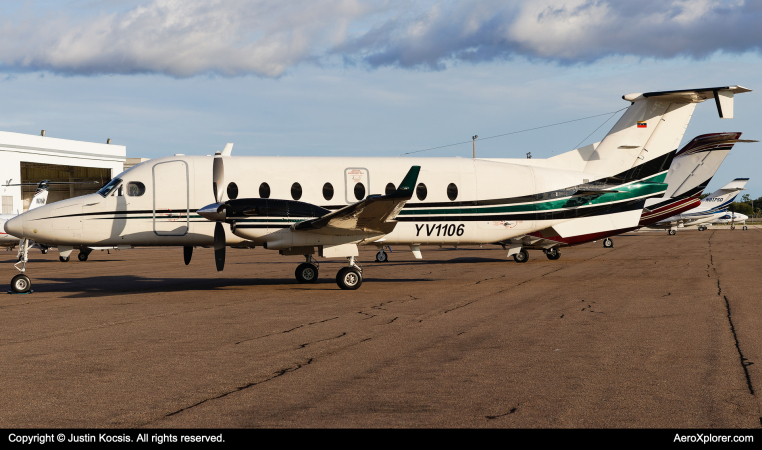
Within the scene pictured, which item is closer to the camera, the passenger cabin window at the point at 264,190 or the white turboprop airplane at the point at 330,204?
the white turboprop airplane at the point at 330,204

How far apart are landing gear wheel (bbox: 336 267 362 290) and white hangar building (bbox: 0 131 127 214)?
42328 millimetres

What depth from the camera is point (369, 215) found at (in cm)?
1588

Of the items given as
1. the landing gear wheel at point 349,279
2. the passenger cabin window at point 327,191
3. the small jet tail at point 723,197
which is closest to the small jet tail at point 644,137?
the passenger cabin window at point 327,191

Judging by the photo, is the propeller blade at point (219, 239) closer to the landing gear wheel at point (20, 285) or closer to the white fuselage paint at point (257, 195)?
the white fuselage paint at point (257, 195)

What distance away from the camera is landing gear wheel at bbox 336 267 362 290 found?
54.5 feet

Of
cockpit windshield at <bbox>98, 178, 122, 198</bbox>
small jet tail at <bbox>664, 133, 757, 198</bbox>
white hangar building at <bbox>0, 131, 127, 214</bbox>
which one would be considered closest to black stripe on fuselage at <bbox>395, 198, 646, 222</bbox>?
Answer: cockpit windshield at <bbox>98, 178, 122, 198</bbox>

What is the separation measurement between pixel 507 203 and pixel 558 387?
1291 cm

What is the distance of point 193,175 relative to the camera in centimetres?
1762

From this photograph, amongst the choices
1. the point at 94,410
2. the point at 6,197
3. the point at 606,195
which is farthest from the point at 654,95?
the point at 6,197

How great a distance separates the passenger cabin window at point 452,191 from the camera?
18.6m

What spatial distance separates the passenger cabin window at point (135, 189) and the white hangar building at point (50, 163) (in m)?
38.8

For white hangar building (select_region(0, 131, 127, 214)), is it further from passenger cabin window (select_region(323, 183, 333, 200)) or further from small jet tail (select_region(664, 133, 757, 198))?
small jet tail (select_region(664, 133, 757, 198))

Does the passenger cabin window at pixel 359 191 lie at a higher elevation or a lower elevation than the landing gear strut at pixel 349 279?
higher
